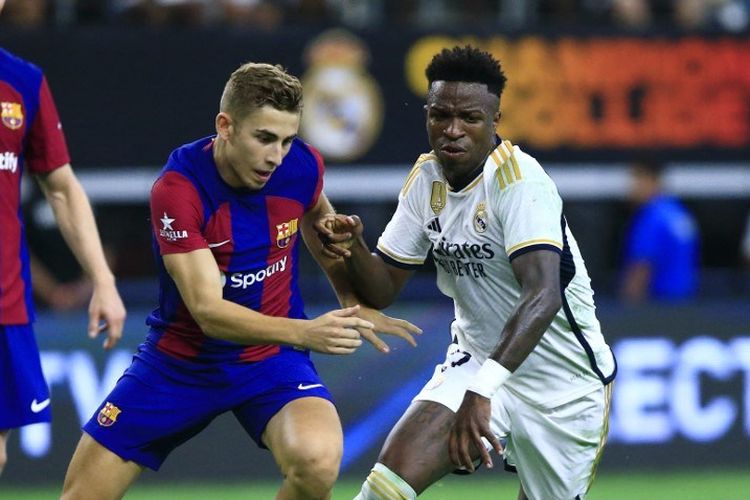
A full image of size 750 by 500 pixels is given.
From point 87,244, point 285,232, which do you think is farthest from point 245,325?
point 87,244

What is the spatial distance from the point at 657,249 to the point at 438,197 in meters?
5.86

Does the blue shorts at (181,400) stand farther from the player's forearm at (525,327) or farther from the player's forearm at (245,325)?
the player's forearm at (525,327)

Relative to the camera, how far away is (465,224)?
6105 mm

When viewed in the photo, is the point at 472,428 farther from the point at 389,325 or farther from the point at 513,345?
the point at 389,325

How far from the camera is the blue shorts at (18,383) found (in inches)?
229

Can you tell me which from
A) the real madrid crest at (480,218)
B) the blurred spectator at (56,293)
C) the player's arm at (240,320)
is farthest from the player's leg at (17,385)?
the blurred spectator at (56,293)

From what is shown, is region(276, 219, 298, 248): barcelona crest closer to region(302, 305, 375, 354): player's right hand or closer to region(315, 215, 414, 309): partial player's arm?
region(315, 215, 414, 309): partial player's arm

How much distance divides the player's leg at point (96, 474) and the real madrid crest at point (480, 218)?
5.70ft

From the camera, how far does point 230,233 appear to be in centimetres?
600

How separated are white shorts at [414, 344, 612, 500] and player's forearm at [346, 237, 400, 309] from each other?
45 centimetres

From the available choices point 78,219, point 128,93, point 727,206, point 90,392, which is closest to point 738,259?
point 727,206

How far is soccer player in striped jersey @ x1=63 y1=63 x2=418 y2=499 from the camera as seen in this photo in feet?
18.9

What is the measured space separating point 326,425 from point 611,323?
4.64 meters

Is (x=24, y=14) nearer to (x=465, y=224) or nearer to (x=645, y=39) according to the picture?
(x=645, y=39)
